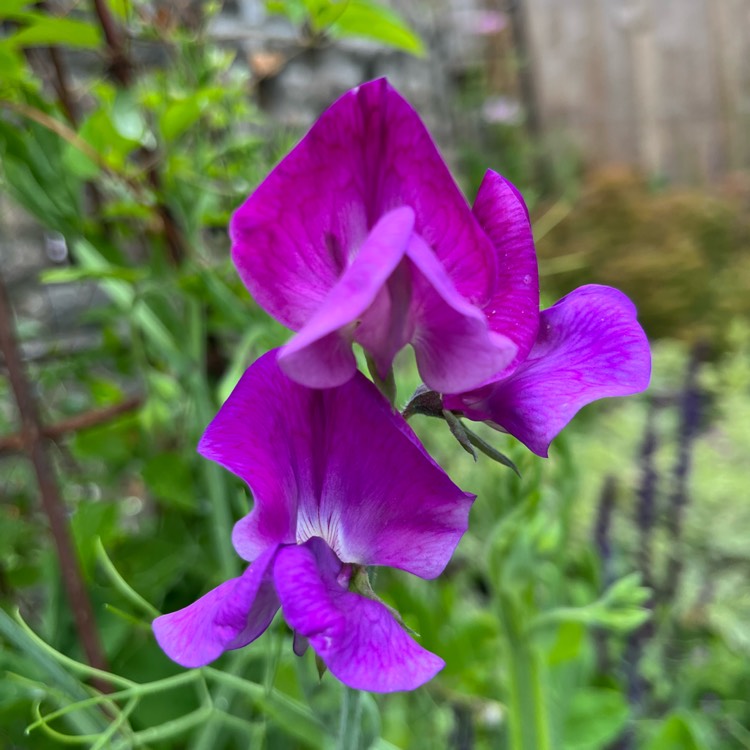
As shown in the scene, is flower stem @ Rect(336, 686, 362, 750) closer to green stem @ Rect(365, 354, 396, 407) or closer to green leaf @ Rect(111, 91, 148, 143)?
green stem @ Rect(365, 354, 396, 407)

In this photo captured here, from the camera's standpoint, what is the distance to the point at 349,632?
25 cm

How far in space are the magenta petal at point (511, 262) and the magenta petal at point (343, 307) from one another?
0.05 meters

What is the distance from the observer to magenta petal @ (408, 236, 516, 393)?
23 centimetres

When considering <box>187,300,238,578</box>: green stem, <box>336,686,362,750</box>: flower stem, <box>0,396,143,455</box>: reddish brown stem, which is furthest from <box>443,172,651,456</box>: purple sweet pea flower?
<box>0,396,143,455</box>: reddish brown stem

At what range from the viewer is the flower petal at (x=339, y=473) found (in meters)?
0.26

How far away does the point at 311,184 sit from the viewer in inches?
9.9

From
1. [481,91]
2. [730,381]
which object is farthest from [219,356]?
[481,91]

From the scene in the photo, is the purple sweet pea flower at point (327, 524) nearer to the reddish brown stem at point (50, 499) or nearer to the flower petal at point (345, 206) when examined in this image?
the flower petal at point (345, 206)

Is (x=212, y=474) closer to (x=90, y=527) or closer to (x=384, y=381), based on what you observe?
(x=90, y=527)

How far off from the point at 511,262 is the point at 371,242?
0.07 metres

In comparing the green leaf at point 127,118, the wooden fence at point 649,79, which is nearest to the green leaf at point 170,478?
the green leaf at point 127,118

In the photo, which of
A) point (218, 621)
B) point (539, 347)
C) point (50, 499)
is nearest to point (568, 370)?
point (539, 347)

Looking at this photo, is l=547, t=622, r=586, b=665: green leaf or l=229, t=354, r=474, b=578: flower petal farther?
l=547, t=622, r=586, b=665: green leaf

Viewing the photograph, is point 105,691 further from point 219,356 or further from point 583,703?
point 583,703
